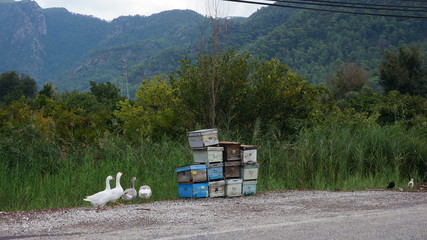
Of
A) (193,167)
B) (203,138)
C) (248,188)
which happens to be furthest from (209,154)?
(248,188)

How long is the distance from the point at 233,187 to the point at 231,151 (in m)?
0.81

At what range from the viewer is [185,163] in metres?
13.3

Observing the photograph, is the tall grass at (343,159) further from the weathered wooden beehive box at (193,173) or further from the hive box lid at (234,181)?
the weathered wooden beehive box at (193,173)

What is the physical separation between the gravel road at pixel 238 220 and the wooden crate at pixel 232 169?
100cm

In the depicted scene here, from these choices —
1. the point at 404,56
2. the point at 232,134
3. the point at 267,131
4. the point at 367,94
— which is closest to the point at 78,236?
the point at 232,134

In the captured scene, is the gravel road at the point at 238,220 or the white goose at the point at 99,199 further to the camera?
the white goose at the point at 99,199

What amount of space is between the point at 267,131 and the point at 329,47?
89761 millimetres

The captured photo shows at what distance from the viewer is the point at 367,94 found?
120 feet

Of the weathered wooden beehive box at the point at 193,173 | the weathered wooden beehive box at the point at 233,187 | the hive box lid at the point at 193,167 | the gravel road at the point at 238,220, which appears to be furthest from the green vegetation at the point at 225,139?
the gravel road at the point at 238,220

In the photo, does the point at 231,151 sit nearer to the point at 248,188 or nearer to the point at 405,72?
the point at 248,188

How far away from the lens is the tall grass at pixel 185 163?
11562 millimetres

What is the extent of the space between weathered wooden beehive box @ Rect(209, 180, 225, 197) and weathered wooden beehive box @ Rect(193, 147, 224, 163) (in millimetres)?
486

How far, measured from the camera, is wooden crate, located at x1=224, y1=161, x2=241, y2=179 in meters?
11.1

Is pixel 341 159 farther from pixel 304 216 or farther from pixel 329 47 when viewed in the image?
pixel 329 47
